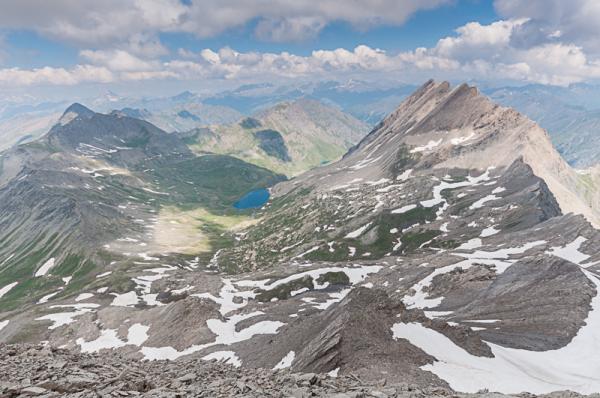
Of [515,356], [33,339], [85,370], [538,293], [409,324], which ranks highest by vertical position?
[85,370]

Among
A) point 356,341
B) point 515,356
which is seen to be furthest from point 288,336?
point 515,356

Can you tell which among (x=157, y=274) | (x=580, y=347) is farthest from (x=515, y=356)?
(x=157, y=274)

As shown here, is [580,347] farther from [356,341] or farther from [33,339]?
[33,339]

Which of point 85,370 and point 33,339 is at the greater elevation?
point 85,370

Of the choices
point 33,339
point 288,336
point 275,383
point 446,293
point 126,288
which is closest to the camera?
point 275,383

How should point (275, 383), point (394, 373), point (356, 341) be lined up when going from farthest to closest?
point (356, 341) → point (394, 373) → point (275, 383)

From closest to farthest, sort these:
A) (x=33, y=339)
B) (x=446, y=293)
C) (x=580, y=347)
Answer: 1. (x=580, y=347)
2. (x=446, y=293)
3. (x=33, y=339)

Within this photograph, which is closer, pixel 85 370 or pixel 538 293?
pixel 85 370

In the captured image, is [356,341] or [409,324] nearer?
[356,341]

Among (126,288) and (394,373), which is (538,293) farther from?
(126,288)
